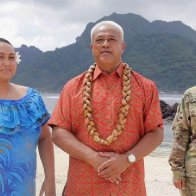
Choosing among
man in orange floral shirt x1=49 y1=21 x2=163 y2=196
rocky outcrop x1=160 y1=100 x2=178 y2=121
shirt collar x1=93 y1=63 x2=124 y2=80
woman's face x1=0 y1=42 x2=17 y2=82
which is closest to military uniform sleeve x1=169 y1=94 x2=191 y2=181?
man in orange floral shirt x1=49 y1=21 x2=163 y2=196

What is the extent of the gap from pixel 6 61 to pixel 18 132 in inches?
21.7

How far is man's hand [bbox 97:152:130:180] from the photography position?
3057 millimetres

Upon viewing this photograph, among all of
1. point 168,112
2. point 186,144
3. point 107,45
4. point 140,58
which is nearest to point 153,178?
point 186,144

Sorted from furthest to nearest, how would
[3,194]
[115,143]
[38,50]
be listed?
[38,50] < [115,143] < [3,194]

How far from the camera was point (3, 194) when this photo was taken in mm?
2949

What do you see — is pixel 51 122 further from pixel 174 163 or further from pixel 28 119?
pixel 174 163

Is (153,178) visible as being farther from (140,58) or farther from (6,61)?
(140,58)

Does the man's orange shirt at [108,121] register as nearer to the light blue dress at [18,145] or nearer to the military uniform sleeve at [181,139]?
the light blue dress at [18,145]

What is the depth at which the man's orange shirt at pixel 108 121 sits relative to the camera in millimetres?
3197

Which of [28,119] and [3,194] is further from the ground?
[28,119]

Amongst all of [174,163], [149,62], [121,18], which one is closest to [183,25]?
[121,18]

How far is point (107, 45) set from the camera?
3217 mm

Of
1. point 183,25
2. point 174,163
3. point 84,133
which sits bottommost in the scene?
point 174,163

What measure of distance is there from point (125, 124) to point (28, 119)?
0.75 meters
